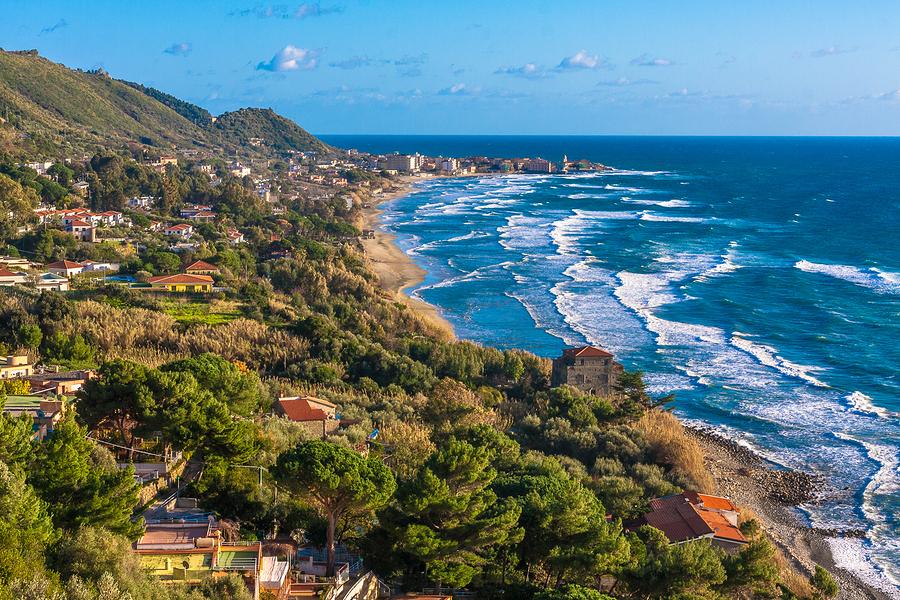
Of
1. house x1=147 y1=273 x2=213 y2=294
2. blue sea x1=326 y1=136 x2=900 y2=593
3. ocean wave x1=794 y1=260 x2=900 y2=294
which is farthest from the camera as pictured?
ocean wave x1=794 y1=260 x2=900 y2=294

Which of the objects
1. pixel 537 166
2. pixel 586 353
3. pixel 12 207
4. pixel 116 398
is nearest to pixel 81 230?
pixel 12 207

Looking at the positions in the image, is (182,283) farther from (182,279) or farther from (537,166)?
(537,166)

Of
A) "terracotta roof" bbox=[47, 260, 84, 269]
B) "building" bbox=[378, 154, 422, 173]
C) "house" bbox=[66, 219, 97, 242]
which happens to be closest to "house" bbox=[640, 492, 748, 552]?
"terracotta roof" bbox=[47, 260, 84, 269]

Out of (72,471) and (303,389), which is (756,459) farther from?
(72,471)

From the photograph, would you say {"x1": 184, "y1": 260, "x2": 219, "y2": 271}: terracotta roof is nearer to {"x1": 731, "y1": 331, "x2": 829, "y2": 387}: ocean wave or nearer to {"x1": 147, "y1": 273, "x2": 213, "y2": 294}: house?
{"x1": 147, "y1": 273, "x2": 213, "y2": 294}: house

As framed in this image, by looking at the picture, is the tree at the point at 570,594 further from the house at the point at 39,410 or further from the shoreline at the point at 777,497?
the house at the point at 39,410

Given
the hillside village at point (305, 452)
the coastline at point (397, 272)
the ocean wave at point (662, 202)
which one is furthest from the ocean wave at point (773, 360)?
the ocean wave at point (662, 202)
